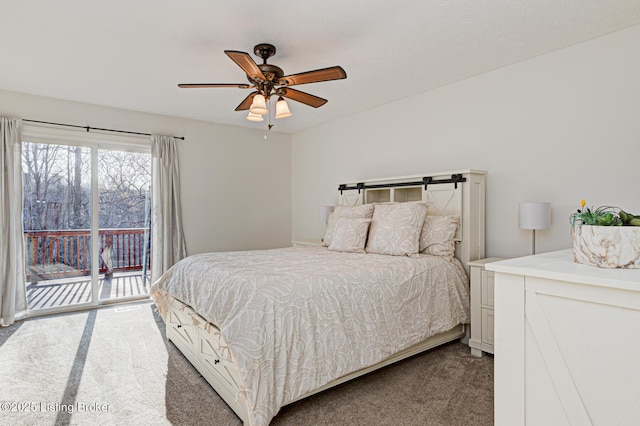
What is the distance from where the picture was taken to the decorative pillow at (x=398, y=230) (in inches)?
124

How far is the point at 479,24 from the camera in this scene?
2.49 meters

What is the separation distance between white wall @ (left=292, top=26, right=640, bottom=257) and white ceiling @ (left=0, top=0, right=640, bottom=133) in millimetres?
178

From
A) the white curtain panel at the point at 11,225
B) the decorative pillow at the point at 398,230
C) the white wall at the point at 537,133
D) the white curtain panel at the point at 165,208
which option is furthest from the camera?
the white curtain panel at the point at 165,208

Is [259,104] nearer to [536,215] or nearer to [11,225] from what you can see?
[536,215]

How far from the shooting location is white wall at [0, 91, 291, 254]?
4602 mm

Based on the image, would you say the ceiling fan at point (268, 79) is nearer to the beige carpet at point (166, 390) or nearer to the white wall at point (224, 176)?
the beige carpet at point (166, 390)

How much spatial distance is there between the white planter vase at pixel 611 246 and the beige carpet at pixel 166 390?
128 centimetres

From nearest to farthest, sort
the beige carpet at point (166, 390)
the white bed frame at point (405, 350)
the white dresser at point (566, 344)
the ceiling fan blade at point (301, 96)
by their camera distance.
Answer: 1. the white dresser at point (566, 344)
2. the beige carpet at point (166, 390)
3. the white bed frame at point (405, 350)
4. the ceiling fan blade at point (301, 96)

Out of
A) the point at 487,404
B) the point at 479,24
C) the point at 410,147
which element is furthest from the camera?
the point at 410,147

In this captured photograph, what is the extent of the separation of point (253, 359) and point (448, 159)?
2.91 meters

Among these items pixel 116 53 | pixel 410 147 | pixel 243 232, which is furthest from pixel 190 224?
pixel 410 147

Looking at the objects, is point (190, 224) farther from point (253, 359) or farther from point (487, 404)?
point (487, 404)

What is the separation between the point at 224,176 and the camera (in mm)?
5363

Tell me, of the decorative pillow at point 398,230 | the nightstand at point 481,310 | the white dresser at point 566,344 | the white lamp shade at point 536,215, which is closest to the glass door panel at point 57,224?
the decorative pillow at point 398,230
